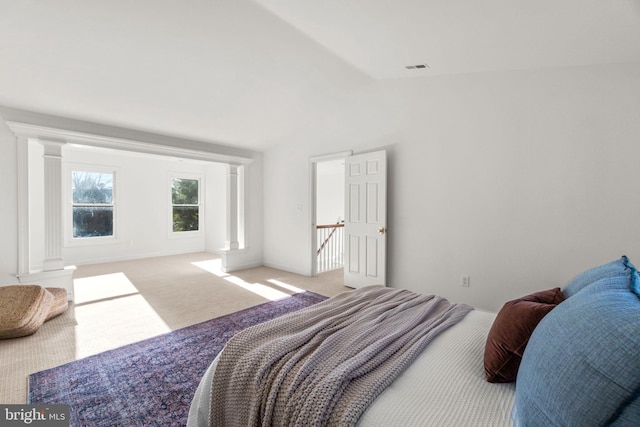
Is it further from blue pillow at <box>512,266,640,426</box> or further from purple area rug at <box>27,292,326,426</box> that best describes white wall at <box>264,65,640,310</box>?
purple area rug at <box>27,292,326,426</box>

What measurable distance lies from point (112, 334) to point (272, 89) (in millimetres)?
3260

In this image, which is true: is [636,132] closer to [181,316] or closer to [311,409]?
[311,409]

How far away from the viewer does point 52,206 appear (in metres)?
3.69

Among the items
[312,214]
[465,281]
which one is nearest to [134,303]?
[312,214]

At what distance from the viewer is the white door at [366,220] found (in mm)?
4000

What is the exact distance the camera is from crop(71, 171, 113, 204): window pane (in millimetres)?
6074

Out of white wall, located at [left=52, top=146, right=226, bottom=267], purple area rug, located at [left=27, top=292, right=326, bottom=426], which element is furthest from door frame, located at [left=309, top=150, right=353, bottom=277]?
white wall, located at [left=52, top=146, right=226, bottom=267]

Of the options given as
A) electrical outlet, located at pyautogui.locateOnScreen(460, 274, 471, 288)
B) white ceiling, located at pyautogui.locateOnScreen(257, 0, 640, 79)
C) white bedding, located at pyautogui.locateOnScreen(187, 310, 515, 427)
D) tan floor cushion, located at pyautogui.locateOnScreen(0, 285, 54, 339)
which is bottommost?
tan floor cushion, located at pyautogui.locateOnScreen(0, 285, 54, 339)

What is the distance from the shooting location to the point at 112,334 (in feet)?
9.39

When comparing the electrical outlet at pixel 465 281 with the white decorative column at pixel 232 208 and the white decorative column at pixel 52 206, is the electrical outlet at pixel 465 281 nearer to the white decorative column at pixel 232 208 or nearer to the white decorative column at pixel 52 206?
the white decorative column at pixel 232 208

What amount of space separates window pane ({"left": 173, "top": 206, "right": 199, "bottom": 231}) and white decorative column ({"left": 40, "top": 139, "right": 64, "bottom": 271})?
374 cm

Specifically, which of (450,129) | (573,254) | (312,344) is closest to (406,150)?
(450,129)

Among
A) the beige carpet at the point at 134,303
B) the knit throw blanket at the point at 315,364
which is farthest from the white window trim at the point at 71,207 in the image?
the knit throw blanket at the point at 315,364

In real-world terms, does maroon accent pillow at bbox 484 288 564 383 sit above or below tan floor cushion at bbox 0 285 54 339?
above
